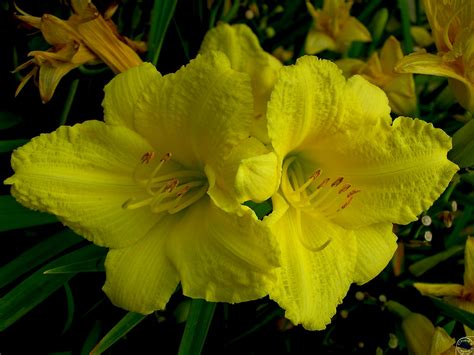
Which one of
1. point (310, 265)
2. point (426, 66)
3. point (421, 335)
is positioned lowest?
point (421, 335)

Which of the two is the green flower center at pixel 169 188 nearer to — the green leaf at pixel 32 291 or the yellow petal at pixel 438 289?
the green leaf at pixel 32 291

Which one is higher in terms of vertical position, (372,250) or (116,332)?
(372,250)

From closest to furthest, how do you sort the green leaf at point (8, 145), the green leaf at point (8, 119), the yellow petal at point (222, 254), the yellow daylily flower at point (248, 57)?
the yellow petal at point (222, 254)
the yellow daylily flower at point (248, 57)
the green leaf at point (8, 145)
the green leaf at point (8, 119)

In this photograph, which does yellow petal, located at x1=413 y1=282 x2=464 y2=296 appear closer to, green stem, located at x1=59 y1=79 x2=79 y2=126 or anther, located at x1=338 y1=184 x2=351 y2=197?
anther, located at x1=338 y1=184 x2=351 y2=197

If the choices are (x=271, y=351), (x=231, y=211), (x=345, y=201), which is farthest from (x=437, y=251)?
(x=231, y=211)

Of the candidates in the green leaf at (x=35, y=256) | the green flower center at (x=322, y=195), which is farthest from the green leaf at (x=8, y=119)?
the green flower center at (x=322, y=195)

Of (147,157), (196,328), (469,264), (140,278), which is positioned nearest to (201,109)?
(147,157)

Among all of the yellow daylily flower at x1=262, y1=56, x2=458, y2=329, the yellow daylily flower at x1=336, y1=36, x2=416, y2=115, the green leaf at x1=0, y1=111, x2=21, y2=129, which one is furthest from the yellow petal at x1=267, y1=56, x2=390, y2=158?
the green leaf at x1=0, y1=111, x2=21, y2=129

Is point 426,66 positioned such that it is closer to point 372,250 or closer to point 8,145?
point 372,250
